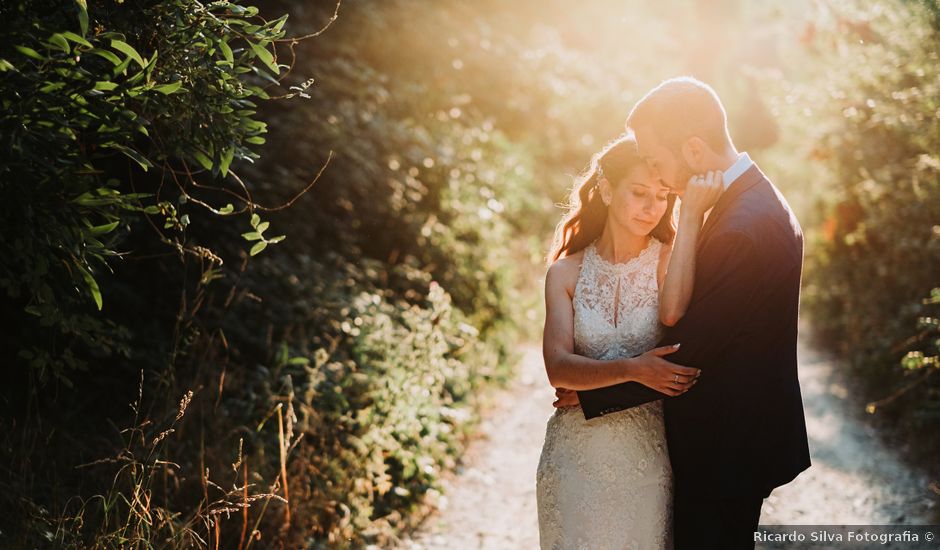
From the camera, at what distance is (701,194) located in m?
3.06

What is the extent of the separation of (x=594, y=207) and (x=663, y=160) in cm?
49

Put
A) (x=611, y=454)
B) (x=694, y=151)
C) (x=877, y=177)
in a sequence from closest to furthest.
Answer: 1. (x=694, y=151)
2. (x=611, y=454)
3. (x=877, y=177)

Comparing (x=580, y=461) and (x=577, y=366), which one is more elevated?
(x=577, y=366)

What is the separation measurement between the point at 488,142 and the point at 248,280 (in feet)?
23.7

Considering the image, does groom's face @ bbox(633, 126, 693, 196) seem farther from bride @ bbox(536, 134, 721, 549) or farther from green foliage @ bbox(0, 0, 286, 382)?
green foliage @ bbox(0, 0, 286, 382)

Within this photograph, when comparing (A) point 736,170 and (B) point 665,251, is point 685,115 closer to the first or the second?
(A) point 736,170

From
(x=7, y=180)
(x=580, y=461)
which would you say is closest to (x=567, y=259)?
(x=580, y=461)

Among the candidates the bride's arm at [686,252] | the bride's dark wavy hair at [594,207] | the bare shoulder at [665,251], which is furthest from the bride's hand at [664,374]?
the bride's dark wavy hair at [594,207]

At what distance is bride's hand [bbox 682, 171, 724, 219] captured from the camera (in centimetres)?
306

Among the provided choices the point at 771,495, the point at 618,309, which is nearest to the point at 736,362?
the point at 618,309

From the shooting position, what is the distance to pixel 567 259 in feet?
11.8

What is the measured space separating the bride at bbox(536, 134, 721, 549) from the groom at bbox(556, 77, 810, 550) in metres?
0.10

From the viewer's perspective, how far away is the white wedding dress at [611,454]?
10.6ft

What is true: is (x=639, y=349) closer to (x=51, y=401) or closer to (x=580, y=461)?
(x=580, y=461)
